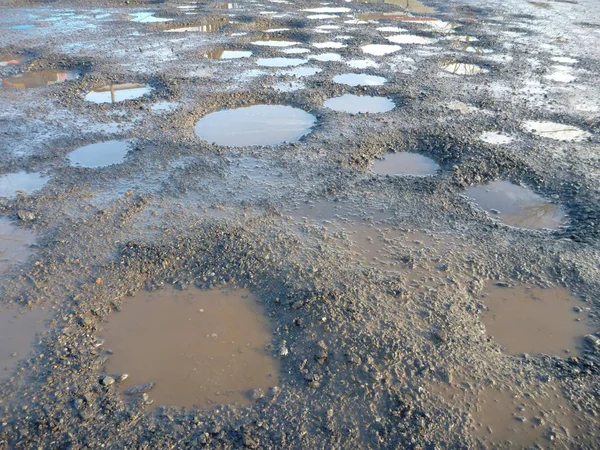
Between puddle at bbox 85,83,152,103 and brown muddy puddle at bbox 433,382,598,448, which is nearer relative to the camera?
brown muddy puddle at bbox 433,382,598,448

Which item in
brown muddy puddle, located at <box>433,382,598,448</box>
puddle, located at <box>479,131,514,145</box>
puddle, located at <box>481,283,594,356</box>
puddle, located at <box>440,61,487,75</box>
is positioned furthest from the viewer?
puddle, located at <box>440,61,487,75</box>

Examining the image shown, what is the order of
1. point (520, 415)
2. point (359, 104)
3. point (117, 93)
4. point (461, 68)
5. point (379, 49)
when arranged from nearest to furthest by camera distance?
point (520, 415)
point (359, 104)
point (117, 93)
point (461, 68)
point (379, 49)

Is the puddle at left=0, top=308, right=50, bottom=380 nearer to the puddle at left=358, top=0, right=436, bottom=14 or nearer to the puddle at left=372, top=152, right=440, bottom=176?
the puddle at left=372, top=152, right=440, bottom=176

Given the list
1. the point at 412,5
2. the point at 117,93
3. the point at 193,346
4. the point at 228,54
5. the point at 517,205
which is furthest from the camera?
the point at 412,5

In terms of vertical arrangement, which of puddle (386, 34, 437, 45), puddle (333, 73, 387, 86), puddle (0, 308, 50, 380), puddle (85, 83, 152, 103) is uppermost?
puddle (386, 34, 437, 45)

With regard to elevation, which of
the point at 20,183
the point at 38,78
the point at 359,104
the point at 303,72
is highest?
the point at 303,72

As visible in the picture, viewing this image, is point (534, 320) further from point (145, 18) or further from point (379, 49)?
point (145, 18)

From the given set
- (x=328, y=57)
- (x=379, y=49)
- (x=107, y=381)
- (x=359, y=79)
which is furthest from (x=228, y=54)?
(x=107, y=381)

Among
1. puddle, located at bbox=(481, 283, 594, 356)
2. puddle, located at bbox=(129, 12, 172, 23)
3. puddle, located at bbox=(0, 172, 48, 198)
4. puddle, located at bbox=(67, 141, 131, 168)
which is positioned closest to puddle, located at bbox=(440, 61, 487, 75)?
puddle, located at bbox=(481, 283, 594, 356)
